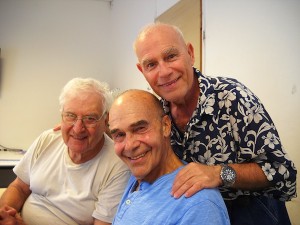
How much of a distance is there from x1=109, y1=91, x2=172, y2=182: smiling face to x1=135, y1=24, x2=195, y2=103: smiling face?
14cm

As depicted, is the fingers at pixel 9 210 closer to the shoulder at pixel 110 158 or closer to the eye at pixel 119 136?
the shoulder at pixel 110 158

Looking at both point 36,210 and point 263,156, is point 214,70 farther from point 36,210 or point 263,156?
point 36,210

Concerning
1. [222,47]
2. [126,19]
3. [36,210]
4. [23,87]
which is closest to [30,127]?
[23,87]

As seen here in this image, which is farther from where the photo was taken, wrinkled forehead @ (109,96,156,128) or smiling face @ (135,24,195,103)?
smiling face @ (135,24,195,103)

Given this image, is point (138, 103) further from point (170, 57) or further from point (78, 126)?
point (78, 126)

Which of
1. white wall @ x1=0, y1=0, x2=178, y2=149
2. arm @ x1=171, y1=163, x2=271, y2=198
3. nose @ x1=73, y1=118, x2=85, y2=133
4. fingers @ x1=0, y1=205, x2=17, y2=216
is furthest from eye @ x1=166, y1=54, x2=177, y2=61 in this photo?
white wall @ x1=0, y1=0, x2=178, y2=149

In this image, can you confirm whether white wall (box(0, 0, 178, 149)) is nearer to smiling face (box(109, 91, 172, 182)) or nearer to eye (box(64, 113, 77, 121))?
eye (box(64, 113, 77, 121))

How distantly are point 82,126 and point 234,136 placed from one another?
2.33ft

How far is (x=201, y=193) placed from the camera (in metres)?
0.87

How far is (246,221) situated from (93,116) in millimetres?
817

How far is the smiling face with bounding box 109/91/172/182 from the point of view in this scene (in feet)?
3.29

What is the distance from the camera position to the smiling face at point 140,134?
1.00 metres

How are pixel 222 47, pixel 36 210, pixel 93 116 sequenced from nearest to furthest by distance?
1. pixel 93 116
2. pixel 36 210
3. pixel 222 47

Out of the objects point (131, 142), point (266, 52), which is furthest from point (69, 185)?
point (266, 52)
